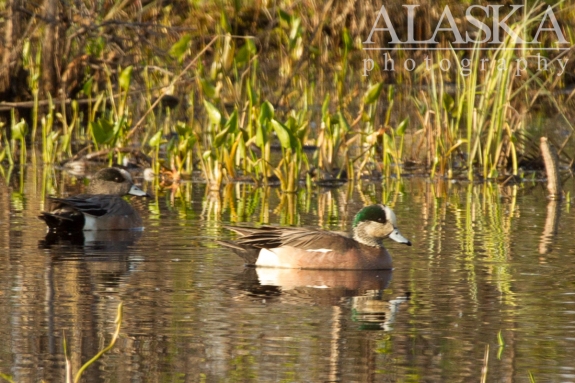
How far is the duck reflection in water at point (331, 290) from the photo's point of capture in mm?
6285

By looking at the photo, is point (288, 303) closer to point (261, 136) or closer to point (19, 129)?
point (261, 136)

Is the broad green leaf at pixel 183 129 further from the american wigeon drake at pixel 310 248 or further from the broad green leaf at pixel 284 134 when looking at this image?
the american wigeon drake at pixel 310 248

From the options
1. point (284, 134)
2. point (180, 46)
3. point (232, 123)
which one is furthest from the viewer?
point (180, 46)

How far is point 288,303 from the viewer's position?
255 inches

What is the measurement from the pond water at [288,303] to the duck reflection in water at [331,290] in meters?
0.01

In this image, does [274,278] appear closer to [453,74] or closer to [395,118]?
[395,118]

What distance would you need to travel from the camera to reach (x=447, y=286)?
7.04 m

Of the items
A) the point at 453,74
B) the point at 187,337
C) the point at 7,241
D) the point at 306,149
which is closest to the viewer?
the point at 187,337

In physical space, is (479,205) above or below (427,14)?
below

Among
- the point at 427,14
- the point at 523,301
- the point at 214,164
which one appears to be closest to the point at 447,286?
the point at 523,301

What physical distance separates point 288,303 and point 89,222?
3.27m

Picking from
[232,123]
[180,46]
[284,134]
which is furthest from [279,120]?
[284,134]

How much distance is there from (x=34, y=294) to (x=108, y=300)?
17.2 inches

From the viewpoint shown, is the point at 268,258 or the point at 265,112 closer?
the point at 268,258
